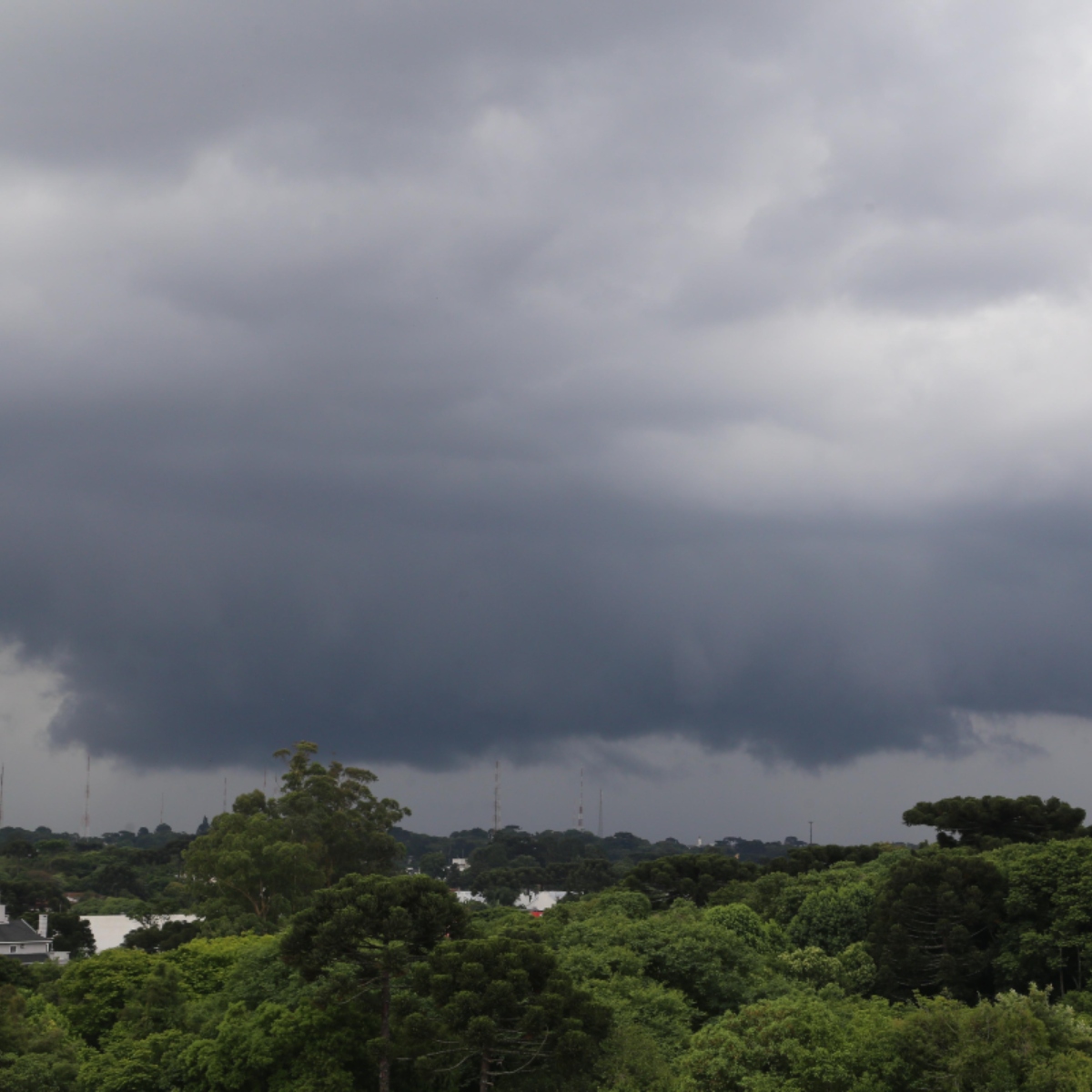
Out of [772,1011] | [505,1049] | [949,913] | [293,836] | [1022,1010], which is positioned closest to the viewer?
[1022,1010]

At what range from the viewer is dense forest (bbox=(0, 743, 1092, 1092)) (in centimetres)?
3638

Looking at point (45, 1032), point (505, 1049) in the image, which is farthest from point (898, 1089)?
point (45, 1032)

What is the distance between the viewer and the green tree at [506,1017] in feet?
133

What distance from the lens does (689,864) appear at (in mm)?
112250

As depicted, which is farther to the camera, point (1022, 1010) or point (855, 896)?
point (855, 896)

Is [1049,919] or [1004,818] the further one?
[1004,818]

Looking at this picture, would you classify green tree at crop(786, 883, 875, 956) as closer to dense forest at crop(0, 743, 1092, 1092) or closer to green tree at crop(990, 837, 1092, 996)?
dense forest at crop(0, 743, 1092, 1092)

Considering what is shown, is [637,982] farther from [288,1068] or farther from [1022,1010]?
[1022,1010]

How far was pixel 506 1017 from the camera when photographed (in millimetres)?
41219

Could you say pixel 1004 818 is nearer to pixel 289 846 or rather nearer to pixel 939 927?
pixel 939 927

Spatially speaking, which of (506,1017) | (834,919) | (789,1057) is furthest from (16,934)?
(789,1057)

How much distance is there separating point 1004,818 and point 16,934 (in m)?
96.2

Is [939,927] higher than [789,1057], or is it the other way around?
[789,1057]

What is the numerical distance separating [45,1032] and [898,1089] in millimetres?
34472
